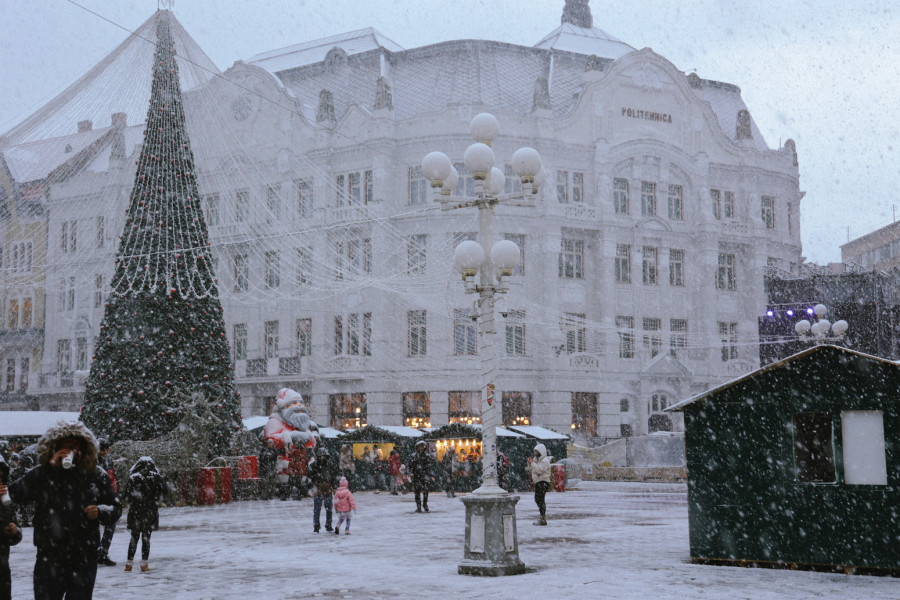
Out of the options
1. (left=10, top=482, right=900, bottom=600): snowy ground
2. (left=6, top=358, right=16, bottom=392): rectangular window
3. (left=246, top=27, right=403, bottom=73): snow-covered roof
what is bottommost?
(left=10, top=482, right=900, bottom=600): snowy ground

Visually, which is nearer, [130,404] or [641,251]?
[130,404]

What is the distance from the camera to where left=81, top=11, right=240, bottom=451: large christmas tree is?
22.6 meters

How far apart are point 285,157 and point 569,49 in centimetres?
1473

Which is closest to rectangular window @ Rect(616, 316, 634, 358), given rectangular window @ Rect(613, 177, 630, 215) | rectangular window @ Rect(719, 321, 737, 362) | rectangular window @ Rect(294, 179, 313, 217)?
rectangular window @ Rect(719, 321, 737, 362)

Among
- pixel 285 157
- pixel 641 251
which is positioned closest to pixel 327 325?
pixel 285 157

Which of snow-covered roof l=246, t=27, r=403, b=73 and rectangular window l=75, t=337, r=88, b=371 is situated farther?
rectangular window l=75, t=337, r=88, b=371

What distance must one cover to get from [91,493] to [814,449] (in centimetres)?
948

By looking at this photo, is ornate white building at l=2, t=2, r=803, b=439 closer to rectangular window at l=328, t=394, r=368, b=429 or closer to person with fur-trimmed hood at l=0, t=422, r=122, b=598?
rectangular window at l=328, t=394, r=368, b=429

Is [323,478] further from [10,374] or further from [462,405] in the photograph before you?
[10,374]

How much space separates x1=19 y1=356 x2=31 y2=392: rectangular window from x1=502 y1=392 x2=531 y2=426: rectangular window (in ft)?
87.9

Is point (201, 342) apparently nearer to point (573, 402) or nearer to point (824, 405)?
point (824, 405)

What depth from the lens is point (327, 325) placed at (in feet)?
138

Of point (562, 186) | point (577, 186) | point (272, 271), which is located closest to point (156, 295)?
point (272, 271)

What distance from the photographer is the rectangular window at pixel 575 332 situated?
134 feet
